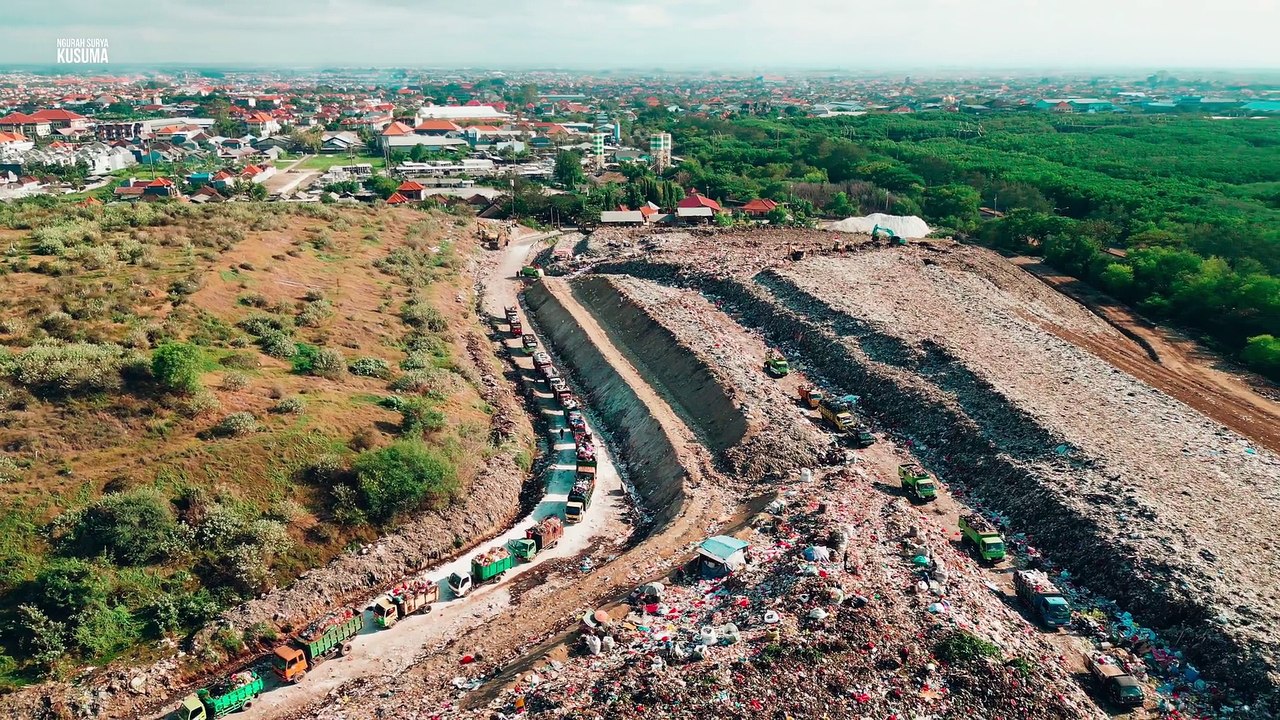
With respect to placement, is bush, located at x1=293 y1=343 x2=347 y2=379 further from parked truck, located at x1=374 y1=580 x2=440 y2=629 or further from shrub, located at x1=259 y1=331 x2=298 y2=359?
parked truck, located at x1=374 y1=580 x2=440 y2=629

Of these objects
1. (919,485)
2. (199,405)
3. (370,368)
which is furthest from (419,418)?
(919,485)

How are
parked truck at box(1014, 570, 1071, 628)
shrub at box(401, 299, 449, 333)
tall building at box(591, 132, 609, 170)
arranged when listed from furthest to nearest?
tall building at box(591, 132, 609, 170)
shrub at box(401, 299, 449, 333)
parked truck at box(1014, 570, 1071, 628)

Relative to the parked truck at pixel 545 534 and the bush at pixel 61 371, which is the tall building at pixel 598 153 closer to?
the bush at pixel 61 371

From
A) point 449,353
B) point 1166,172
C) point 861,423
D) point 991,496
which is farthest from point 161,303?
point 1166,172

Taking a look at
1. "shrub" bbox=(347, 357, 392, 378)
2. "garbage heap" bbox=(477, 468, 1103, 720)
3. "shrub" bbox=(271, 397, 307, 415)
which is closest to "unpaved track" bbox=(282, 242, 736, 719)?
"garbage heap" bbox=(477, 468, 1103, 720)

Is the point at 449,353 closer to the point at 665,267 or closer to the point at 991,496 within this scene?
the point at 665,267

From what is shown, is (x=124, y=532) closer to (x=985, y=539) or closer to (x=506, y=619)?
(x=506, y=619)

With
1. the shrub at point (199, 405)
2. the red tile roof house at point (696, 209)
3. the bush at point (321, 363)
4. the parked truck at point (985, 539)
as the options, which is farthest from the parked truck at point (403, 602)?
the red tile roof house at point (696, 209)
